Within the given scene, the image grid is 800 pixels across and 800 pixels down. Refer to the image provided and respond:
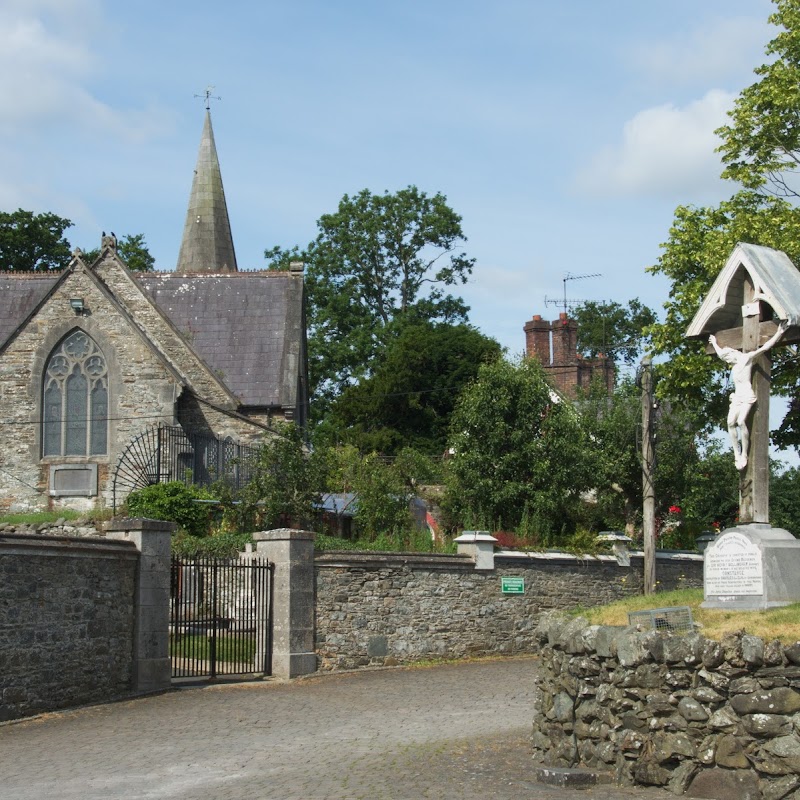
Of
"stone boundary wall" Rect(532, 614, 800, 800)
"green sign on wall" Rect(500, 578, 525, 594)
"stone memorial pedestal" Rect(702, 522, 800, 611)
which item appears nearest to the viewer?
"stone boundary wall" Rect(532, 614, 800, 800)

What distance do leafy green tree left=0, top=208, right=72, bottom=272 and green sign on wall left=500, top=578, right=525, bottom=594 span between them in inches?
1231

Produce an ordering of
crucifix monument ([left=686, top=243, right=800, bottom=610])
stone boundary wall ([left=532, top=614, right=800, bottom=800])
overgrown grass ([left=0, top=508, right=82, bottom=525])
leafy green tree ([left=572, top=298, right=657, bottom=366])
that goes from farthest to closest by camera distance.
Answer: leafy green tree ([left=572, top=298, right=657, bottom=366])
overgrown grass ([left=0, top=508, right=82, bottom=525])
crucifix monument ([left=686, top=243, right=800, bottom=610])
stone boundary wall ([left=532, top=614, right=800, bottom=800])

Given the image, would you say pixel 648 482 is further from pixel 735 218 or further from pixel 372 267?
pixel 372 267

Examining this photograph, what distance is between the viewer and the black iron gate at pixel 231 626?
17656 mm

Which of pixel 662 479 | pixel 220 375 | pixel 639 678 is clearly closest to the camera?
pixel 639 678

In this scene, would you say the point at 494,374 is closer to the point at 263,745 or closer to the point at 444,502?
the point at 444,502

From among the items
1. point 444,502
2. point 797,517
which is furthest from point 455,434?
point 797,517

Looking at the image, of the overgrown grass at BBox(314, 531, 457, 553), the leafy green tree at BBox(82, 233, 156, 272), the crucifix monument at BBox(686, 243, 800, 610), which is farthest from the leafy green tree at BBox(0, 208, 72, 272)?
the crucifix monument at BBox(686, 243, 800, 610)

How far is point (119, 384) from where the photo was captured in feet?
94.9

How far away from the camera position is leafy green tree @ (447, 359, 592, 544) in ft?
80.2

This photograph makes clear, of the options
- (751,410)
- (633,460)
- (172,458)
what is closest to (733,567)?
(751,410)

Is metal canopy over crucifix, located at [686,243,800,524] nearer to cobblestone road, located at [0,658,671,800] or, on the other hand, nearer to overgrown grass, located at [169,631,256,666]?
cobblestone road, located at [0,658,671,800]

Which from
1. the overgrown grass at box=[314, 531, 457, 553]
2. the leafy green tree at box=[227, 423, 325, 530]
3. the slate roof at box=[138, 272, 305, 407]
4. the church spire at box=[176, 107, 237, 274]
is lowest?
the overgrown grass at box=[314, 531, 457, 553]

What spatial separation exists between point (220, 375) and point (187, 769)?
20771 mm
